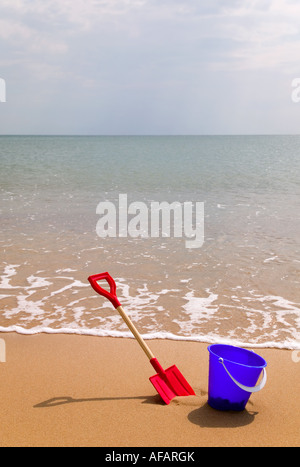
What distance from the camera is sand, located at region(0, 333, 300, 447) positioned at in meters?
2.56

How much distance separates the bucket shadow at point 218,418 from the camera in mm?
2680

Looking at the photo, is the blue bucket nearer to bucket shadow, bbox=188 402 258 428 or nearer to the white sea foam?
bucket shadow, bbox=188 402 258 428

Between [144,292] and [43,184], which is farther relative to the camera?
[43,184]

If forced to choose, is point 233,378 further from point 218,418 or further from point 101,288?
point 101,288

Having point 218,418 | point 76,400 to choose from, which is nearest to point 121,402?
point 76,400

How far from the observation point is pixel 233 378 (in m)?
2.63

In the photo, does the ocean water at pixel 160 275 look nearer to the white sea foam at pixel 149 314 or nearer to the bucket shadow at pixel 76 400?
the white sea foam at pixel 149 314

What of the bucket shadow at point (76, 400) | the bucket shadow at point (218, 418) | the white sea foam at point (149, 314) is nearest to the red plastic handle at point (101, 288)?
the bucket shadow at point (76, 400)
